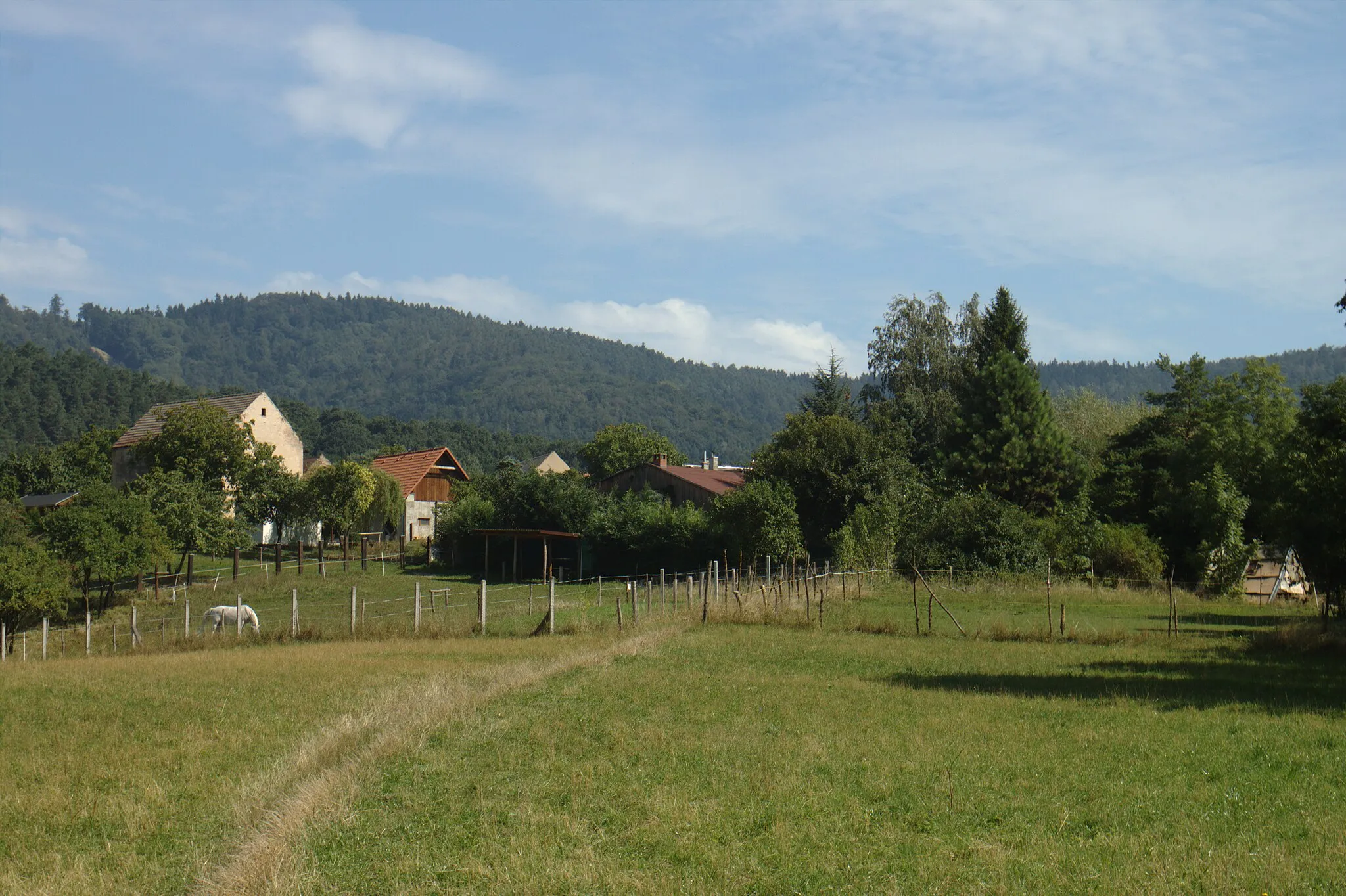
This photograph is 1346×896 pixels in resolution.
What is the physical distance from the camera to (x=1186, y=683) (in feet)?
60.5

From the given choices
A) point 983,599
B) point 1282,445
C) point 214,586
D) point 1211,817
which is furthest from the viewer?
point 214,586

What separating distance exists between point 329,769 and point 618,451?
100654 millimetres

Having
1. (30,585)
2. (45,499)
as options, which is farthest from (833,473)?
(45,499)

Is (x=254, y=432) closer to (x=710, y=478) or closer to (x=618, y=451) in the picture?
(x=710, y=478)

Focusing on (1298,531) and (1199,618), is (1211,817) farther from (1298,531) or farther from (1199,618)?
(1199,618)

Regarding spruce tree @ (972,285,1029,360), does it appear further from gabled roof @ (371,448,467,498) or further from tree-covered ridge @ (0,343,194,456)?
tree-covered ridge @ (0,343,194,456)

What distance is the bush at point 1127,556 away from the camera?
4600 centimetres

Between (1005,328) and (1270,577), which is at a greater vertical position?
(1005,328)

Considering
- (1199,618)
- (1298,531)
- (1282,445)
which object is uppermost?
(1282,445)

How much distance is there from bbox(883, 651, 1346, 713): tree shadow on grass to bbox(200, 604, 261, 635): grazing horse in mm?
21785

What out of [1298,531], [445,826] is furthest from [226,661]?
[1298,531]

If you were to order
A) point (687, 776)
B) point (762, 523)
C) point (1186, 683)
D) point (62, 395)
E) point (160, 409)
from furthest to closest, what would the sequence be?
point (62, 395)
point (160, 409)
point (762, 523)
point (1186, 683)
point (687, 776)

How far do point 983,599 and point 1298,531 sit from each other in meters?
14.9

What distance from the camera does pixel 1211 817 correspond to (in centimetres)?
980
